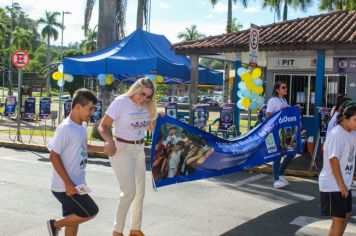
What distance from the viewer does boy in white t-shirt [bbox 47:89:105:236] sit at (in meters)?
4.36

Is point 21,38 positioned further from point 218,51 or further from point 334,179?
point 334,179

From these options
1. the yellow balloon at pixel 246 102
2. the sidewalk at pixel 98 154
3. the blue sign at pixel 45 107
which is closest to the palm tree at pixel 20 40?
the sidewalk at pixel 98 154

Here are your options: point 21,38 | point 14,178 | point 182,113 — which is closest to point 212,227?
point 14,178

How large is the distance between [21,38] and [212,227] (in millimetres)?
73016

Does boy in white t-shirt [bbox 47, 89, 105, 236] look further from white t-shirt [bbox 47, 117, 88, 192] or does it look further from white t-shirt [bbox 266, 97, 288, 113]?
white t-shirt [bbox 266, 97, 288, 113]

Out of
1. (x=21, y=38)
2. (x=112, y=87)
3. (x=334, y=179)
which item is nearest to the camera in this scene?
(x=334, y=179)

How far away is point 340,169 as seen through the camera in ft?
15.4

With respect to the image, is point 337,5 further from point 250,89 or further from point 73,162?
point 73,162

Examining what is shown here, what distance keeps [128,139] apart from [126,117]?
0.24 meters

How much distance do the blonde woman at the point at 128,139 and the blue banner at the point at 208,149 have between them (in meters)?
0.53

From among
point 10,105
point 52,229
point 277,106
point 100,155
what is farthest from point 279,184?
point 10,105

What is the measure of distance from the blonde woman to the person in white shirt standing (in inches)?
75.7

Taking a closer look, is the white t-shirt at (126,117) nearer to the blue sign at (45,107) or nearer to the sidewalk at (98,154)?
the sidewalk at (98,154)

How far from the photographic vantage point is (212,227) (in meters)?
6.32
